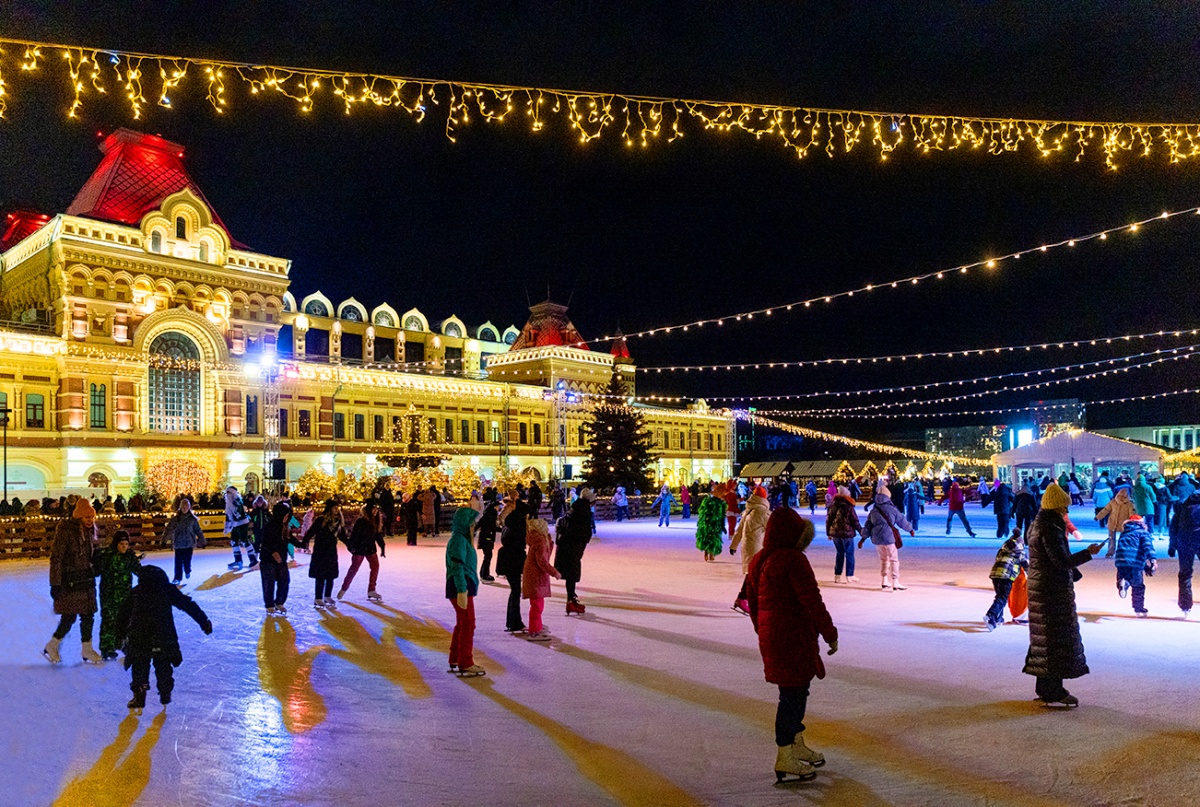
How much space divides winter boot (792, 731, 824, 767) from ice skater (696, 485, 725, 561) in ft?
36.2

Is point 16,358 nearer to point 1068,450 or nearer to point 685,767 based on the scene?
point 685,767

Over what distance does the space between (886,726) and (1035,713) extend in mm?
1116

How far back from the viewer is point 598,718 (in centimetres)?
583

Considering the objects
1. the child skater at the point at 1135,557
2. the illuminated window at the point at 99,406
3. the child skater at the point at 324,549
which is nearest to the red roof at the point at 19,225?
the illuminated window at the point at 99,406

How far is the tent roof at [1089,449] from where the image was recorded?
1341 inches

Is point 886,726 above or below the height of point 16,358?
below

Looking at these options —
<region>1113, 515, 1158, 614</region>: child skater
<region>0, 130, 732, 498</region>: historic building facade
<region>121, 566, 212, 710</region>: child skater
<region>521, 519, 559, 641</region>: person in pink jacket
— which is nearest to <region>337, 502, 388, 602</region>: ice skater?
<region>521, 519, 559, 641</region>: person in pink jacket

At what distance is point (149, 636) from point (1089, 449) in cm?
3668

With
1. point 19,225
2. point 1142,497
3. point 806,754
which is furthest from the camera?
point 19,225

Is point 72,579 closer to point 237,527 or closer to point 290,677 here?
point 290,677

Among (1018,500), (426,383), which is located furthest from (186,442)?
(1018,500)

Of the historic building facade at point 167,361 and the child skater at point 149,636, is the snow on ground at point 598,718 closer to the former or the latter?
the child skater at point 149,636

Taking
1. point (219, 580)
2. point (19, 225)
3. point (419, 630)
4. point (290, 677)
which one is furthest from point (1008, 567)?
point (19, 225)

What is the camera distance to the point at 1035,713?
228 inches
